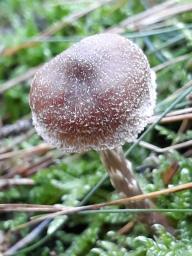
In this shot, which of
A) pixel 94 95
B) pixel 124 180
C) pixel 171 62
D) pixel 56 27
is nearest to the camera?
pixel 94 95


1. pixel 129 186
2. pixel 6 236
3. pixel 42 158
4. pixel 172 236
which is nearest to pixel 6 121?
pixel 42 158

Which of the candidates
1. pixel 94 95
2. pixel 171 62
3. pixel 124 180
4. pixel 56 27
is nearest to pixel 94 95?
pixel 94 95

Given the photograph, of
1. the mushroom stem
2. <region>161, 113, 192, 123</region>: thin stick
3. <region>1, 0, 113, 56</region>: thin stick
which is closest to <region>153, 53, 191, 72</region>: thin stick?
<region>161, 113, 192, 123</region>: thin stick

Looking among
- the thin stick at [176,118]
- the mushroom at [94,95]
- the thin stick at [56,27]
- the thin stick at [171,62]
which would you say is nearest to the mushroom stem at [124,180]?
the mushroom at [94,95]

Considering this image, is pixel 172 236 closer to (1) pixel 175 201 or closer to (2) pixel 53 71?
(1) pixel 175 201

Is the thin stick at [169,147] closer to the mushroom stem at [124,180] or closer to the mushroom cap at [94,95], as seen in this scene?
the mushroom stem at [124,180]

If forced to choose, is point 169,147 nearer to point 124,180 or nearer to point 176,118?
point 176,118

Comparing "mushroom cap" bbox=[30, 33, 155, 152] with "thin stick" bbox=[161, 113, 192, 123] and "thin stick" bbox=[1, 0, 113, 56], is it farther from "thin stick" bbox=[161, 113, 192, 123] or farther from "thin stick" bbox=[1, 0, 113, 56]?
"thin stick" bbox=[1, 0, 113, 56]
